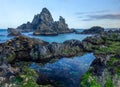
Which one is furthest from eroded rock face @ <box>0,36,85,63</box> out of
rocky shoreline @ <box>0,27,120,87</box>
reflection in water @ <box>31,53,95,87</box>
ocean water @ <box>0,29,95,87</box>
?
reflection in water @ <box>31,53,95,87</box>

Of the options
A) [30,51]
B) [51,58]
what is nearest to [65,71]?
[51,58]

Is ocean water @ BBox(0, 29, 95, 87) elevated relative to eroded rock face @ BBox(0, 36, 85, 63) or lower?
lower

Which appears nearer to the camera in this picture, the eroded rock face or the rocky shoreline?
the rocky shoreline

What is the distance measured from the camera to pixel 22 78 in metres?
63.3

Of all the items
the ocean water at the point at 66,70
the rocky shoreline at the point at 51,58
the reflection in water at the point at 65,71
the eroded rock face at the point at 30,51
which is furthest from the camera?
the eroded rock face at the point at 30,51

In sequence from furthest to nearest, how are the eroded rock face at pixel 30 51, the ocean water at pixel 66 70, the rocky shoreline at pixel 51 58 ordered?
the eroded rock face at pixel 30 51 < the ocean water at pixel 66 70 < the rocky shoreline at pixel 51 58

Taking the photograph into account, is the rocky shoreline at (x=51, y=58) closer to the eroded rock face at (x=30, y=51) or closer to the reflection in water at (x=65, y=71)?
the eroded rock face at (x=30, y=51)

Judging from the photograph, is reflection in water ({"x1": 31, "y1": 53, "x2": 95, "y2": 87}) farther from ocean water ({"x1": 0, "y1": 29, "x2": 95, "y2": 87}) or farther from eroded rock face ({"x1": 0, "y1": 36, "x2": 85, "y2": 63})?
eroded rock face ({"x1": 0, "y1": 36, "x2": 85, "y2": 63})

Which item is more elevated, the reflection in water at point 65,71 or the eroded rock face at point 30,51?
the eroded rock face at point 30,51

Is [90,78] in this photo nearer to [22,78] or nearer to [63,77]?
[63,77]

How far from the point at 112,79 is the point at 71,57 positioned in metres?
43.9

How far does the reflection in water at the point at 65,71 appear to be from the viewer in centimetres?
6819

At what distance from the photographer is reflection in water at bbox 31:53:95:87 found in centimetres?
6819

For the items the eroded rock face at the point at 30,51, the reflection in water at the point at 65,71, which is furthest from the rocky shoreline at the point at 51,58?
the reflection in water at the point at 65,71
